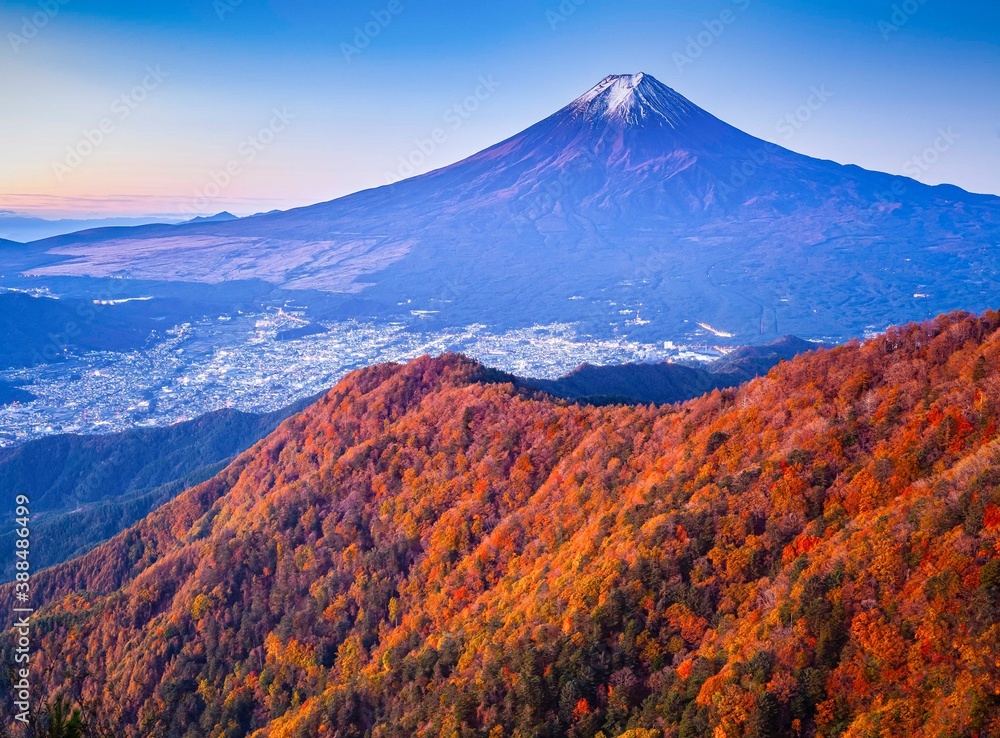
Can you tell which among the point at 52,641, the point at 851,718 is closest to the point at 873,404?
the point at 851,718

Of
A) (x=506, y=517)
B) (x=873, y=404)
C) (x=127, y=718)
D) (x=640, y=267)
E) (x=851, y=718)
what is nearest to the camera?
(x=851, y=718)

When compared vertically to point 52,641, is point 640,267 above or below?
above

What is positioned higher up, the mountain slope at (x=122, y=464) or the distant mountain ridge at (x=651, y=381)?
the distant mountain ridge at (x=651, y=381)

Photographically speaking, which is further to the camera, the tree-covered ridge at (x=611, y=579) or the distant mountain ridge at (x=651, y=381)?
the distant mountain ridge at (x=651, y=381)

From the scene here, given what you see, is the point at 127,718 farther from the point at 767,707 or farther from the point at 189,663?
the point at 767,707

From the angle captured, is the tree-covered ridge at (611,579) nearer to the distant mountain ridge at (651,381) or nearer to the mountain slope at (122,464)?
the distant mountain ridge at (651,381)

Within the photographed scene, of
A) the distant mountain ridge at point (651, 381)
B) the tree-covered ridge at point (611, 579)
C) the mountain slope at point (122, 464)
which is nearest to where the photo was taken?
the tree-covered ridge at point (611, 579)

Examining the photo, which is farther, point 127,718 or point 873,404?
point 127,718

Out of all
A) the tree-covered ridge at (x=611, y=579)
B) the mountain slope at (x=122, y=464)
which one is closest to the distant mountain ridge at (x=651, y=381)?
the tree-covered ridge at (x=611, y=579)

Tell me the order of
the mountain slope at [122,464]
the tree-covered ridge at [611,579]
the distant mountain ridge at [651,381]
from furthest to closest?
the mountain slope at [122,464] → the distant mountain ridge at [651,381] → the tree-covered ridge at [611,579]

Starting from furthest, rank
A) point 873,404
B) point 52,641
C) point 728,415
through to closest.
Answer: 1. point 52,641
2. point 728,415
3. point 873,404
